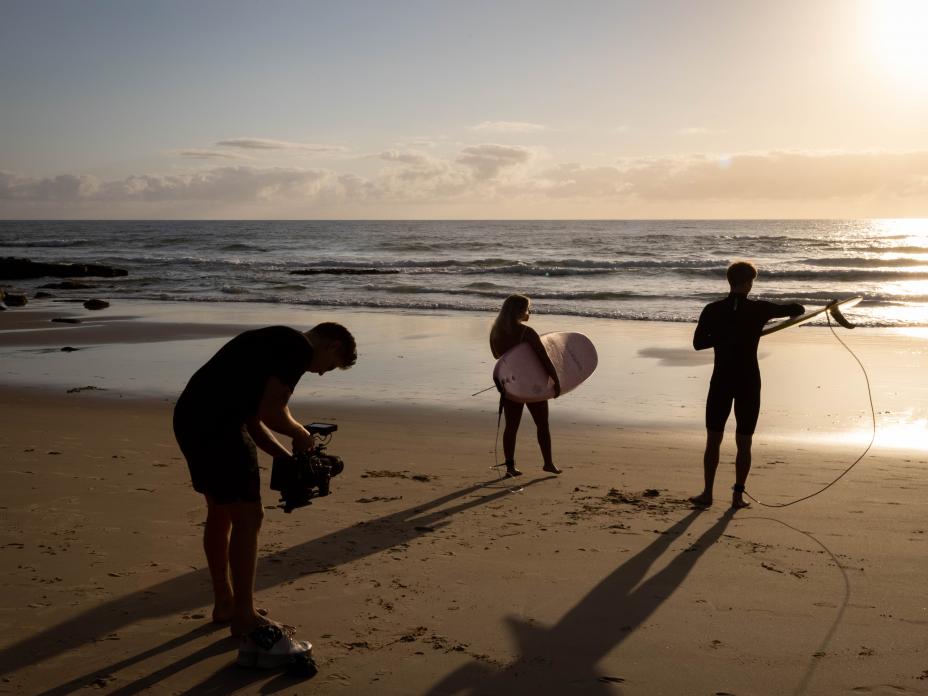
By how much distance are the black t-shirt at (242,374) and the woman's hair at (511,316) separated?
3559 millimetres

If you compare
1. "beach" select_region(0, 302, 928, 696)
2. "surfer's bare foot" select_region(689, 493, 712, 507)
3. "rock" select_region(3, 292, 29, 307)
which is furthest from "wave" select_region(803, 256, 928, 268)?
"surfer's bare foot" select_region(689, 493, 712, 507)

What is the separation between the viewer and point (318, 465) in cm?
380

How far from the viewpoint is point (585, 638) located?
3.93 meters

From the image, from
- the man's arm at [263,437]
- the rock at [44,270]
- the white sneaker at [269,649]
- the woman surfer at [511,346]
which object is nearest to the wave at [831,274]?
the rock at [44,270]

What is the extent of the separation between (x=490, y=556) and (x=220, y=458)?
2.02 meters

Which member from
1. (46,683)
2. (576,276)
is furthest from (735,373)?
(576,276)

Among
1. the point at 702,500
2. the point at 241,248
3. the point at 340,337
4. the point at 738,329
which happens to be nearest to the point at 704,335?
the point at 738,329

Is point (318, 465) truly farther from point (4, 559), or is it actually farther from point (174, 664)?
point (4, 559)

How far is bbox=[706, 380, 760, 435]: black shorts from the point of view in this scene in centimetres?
607

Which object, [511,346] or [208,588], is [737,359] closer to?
[511,346]

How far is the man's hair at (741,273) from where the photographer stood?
6000 millimetres

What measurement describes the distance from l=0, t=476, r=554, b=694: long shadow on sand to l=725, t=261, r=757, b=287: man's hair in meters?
2.31

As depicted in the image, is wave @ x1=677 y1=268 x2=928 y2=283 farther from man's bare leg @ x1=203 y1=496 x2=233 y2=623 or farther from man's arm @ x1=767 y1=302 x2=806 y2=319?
man's bare leg @ x1=203 y1=496 x2=233 y2=623

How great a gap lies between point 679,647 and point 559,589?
81cm
